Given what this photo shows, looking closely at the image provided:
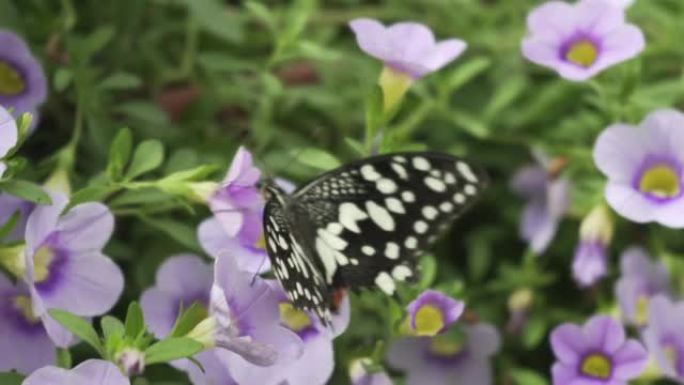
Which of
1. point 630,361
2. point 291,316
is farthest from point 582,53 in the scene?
point 291,316

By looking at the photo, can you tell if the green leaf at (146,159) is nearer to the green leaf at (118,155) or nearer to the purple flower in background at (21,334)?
the green leaf at (118,155)

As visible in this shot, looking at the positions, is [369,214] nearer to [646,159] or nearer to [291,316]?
[291,316]

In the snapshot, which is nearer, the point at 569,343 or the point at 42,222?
the point at 42,222

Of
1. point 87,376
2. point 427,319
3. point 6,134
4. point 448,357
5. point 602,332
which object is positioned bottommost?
point 448,357

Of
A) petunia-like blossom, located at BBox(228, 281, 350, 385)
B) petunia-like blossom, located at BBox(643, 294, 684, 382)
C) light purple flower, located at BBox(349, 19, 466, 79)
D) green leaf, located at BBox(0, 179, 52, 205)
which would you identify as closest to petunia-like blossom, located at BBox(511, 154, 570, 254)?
petunia-like blossom, located at BBox(643, 294, 684, 382)

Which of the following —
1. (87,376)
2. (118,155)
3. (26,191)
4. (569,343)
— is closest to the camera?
(87,376)

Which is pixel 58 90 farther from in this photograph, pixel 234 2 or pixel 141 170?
pixel 234 2

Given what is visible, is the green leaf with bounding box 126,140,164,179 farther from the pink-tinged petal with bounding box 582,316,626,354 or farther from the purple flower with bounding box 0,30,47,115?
the pink-tinged petal with bounding box 582,316,626,354
